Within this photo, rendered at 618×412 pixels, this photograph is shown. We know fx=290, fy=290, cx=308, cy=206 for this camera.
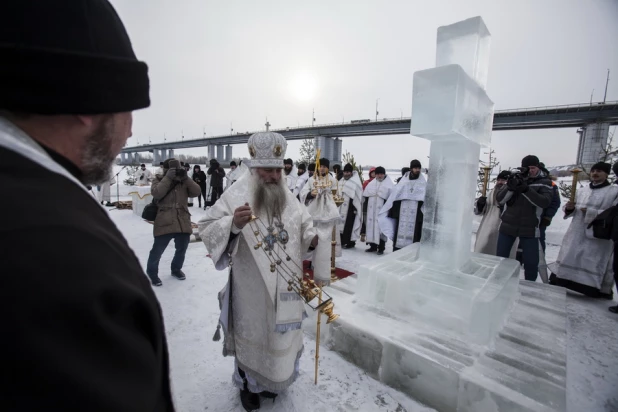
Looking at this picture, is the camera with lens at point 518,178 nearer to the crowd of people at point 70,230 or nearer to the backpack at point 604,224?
the backpack at point 604,224

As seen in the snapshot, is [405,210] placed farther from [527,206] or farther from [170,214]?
[170,214]

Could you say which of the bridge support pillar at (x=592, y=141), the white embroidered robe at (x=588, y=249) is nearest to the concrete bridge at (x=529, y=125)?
the bridge support pillar at (x=592, y=141)

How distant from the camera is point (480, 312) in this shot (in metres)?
2.51

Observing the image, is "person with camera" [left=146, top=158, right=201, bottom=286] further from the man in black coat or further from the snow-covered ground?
the man in black coat

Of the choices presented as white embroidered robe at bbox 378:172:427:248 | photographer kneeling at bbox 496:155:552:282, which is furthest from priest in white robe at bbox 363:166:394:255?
photographer kneeling at bbox 496:155:552:282

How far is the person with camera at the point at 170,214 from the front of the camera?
4492 millimetres

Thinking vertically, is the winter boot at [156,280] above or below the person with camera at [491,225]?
below

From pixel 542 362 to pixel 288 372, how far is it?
6.67ft

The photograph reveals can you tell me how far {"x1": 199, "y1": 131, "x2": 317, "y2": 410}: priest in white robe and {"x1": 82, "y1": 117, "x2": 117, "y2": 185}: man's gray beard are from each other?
133 centimetres

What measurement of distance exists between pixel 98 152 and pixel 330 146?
4055cm

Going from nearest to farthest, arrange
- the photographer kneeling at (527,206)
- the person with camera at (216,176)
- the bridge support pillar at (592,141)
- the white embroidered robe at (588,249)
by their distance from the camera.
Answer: the photographer kneeling at (527,206) → the white embroidered robe at (588,249) → the person with camera at (216,176) → the bridge support pillar at (592,141)

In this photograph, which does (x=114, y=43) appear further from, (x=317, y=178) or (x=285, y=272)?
(x=317, y=178)

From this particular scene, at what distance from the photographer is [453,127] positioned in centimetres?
259

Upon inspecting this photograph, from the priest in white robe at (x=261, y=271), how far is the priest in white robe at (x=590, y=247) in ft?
16.4
